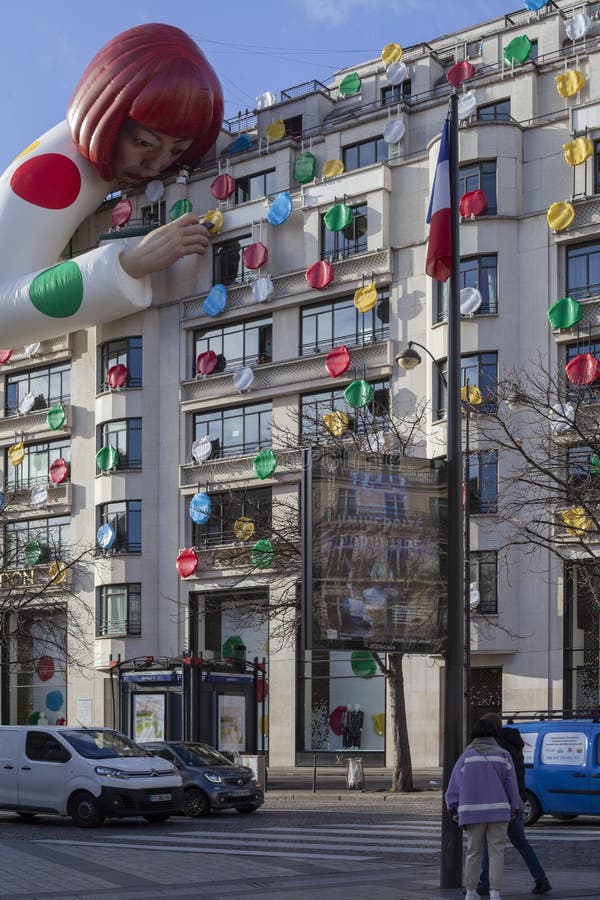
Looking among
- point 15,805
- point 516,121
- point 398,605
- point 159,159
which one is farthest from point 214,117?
point 398,605

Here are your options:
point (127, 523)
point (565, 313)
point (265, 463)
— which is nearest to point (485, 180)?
point (565, 313)

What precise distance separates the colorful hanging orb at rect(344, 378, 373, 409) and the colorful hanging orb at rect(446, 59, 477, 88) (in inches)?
420

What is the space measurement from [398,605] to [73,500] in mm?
39700

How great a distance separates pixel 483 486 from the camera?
3938 cm

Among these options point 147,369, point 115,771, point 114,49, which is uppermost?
point 114,49

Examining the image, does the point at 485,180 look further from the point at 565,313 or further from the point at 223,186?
the point at 223,186

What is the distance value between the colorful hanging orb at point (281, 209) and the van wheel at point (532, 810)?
2831 centimetres

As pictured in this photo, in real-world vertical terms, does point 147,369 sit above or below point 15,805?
above

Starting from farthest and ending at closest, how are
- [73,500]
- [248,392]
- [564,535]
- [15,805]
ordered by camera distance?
[73,500]
[248,392]
[564,535]
[15,805]

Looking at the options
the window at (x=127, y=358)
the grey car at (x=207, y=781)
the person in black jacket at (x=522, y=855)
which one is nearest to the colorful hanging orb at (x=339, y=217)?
the window at (x=127, y=358)

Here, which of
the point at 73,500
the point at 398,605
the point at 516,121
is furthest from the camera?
the point at 73,500

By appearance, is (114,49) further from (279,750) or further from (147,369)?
(279,750)

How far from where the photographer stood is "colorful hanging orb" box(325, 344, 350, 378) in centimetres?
4403

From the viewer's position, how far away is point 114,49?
48156 millimetres
